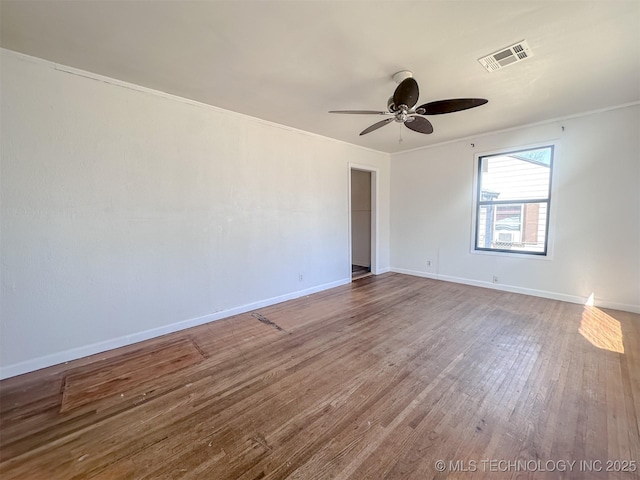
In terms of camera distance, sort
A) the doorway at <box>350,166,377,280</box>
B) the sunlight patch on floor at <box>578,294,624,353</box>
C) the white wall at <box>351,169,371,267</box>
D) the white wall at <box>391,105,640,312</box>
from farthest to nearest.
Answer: the white wall at <box>351,169,371,267</box>
the doorway at <box>350,166,377,280</box>
the white wall at <box>391,105,640,312</box>
the sunlight patch on floor at <box>578,294,624,353</box>

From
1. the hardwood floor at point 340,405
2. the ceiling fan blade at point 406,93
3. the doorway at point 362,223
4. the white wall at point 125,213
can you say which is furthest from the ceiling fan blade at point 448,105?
the doorway at point 362,223

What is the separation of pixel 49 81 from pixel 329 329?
3.64 m

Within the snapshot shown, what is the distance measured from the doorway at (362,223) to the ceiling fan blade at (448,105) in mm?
3438

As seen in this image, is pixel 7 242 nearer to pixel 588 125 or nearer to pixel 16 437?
pixel 16 437

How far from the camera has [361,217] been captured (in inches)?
257

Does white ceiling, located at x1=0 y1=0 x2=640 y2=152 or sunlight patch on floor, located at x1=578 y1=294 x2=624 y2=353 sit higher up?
white ceiling, located at x1=0 y1=0 x2=640 y2=152

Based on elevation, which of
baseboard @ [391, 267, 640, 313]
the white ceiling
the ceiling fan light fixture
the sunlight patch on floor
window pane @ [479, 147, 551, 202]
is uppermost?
the white ceiling

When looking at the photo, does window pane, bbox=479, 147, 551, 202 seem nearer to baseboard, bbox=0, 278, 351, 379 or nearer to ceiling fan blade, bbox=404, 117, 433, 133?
ceiling fan blade, bbox=404, 117, 433, 133

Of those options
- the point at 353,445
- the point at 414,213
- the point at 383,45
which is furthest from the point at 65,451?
the point at 414,213

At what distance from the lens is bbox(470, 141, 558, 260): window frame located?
4.00m

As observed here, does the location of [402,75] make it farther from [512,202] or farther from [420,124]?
[512,202]

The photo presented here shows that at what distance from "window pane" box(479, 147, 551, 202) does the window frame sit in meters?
0.05

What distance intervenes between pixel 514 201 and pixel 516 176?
422 mm

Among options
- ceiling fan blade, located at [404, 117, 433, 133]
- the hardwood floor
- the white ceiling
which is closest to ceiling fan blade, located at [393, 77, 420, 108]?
the white ceiling
